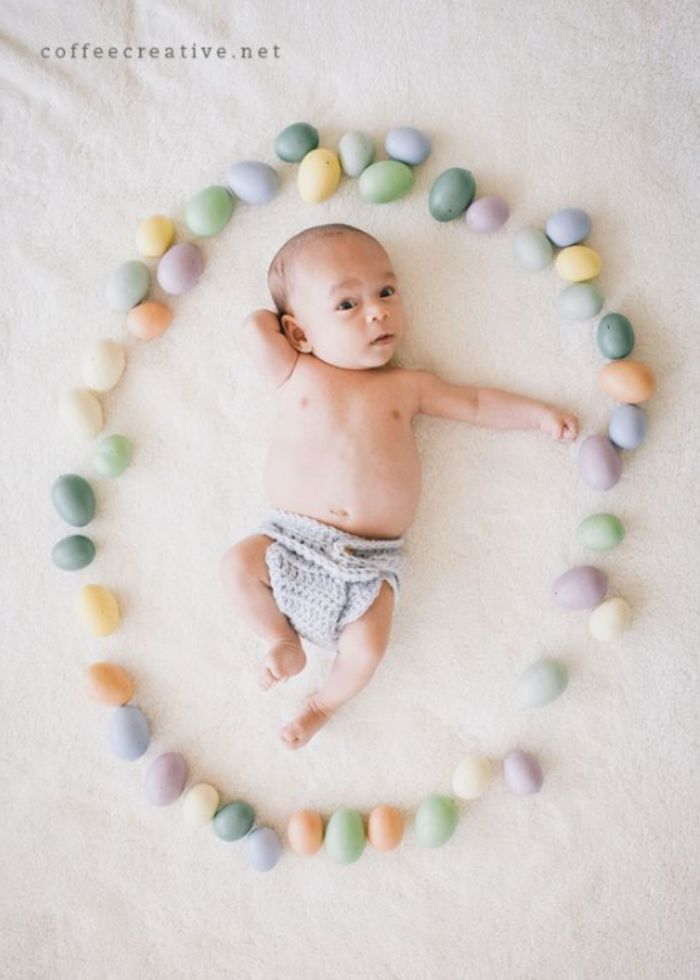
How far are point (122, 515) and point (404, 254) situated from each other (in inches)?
23.4

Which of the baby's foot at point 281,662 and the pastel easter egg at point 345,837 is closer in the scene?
the baby's foot at point 281,662

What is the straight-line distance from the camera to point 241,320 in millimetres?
1490

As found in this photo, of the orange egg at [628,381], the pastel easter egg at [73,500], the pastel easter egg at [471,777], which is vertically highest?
the orange egg at [628,381]

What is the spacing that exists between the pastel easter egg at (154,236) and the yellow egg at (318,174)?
0.22 meters

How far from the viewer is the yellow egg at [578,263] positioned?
1.42 m

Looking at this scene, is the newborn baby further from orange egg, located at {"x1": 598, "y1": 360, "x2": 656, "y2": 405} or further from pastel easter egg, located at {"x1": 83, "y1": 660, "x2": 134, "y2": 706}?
pastel easter egg, located at {"x1": 83, "y1": 660, "x2": 134, "y2": 706}

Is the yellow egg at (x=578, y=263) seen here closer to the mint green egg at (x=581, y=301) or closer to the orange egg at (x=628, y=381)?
the mint green egg at (x=581, y=301)

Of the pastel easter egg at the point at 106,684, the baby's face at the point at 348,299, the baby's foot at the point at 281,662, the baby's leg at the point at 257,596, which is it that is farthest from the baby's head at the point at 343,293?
the pastel easter egg at the point at 106,684

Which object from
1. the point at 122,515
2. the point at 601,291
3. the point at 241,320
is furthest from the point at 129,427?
the point at 601,291

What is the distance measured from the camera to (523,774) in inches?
55.9

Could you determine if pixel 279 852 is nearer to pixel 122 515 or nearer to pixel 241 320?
pixel 122 515

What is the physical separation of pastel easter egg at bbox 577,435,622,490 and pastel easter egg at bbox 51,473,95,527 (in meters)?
0.75

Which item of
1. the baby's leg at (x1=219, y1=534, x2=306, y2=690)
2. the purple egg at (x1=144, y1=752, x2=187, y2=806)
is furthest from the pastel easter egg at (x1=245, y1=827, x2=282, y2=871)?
the baby's leg at (x1=219, y1=534, x2=306, y2=690)

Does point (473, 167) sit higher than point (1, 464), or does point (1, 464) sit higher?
point (473, 167)
